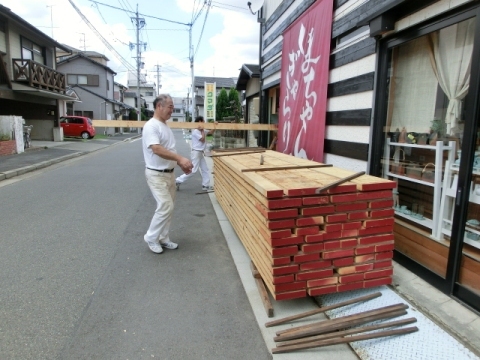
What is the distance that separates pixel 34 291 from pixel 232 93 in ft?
103

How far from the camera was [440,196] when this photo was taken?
3.48 meters

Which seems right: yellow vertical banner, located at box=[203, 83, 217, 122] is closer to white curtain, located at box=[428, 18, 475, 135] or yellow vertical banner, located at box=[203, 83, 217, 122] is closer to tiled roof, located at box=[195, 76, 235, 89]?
white curtain, located at box=[428, 18, 475, 135]

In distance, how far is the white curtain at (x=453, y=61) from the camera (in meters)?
3.10

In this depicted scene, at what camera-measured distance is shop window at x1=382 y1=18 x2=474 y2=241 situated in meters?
3.25

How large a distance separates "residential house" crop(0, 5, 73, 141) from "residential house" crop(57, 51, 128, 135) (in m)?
12.9

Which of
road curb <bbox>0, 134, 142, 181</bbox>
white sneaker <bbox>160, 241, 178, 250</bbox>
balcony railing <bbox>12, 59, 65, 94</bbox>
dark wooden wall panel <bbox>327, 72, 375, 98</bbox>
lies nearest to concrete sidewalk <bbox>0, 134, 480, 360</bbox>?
white sneaker <bbox>160, 241, 178, 250</bbox>

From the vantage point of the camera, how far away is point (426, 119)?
372 centimetres

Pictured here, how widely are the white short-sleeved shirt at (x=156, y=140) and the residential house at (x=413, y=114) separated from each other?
248cm

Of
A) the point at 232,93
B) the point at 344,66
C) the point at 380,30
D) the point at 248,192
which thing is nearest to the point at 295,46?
the point at 344,66

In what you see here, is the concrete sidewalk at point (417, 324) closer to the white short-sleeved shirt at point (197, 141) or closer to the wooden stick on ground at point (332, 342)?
the wooden stick on ground at point (332, 342)

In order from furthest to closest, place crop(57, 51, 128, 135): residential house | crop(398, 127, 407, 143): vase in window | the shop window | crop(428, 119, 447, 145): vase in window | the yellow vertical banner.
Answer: crop(57, 51, 128, 135): residential house, the yellow vertical banner, crop(398, 127, 407, 143): vase in window, crop(428, 119, 447, 145): vase in window, the shop window

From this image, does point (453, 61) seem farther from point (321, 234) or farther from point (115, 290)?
A: point (115, 290)

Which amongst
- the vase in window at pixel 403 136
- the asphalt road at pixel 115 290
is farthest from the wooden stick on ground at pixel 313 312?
the vase in window at pixel 403 136

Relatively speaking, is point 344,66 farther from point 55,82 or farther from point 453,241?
point 55,82
